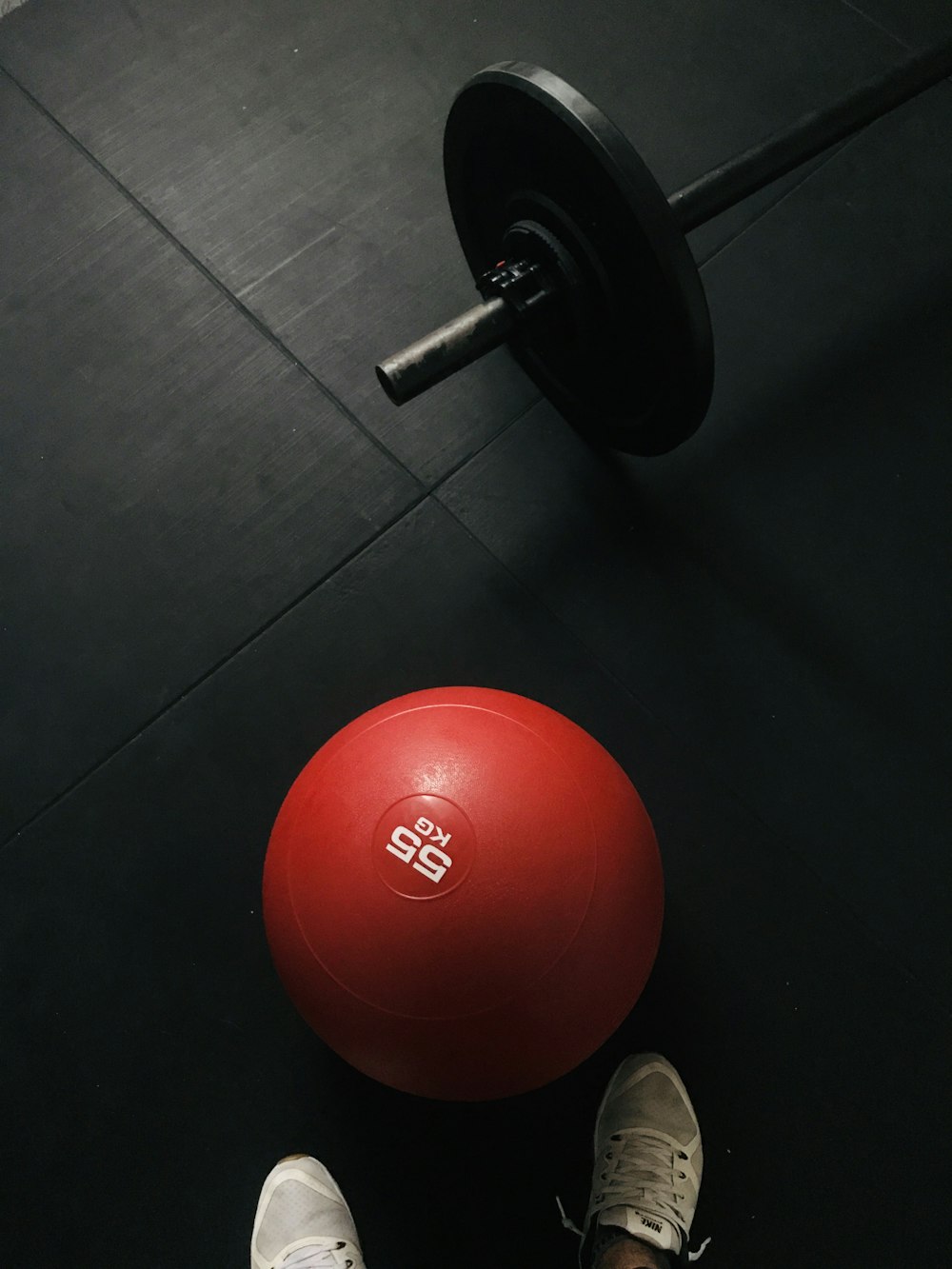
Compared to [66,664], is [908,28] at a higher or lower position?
lower

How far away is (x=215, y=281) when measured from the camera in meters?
2.17

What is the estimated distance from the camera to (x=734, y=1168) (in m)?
1.60

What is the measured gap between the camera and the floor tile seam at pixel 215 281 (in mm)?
2051

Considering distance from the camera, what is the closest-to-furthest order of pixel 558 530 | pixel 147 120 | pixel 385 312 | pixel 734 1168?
pixel 734 1168, pixel 558 530, pixel 385 312, pixel 147 120

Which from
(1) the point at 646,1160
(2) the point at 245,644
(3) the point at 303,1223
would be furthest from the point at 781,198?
(3) the point at 303,1223

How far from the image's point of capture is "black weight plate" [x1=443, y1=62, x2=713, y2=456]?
57.2 inches

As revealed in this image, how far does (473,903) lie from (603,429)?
3.42 feet

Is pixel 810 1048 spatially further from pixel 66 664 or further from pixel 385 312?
pixel 385 312

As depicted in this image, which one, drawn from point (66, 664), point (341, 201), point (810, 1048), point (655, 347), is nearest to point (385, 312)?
point (341, 201)

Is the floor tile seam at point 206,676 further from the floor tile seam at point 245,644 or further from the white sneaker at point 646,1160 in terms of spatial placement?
the white sneaker at point 646,1160

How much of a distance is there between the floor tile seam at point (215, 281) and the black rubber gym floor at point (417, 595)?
0.01 m

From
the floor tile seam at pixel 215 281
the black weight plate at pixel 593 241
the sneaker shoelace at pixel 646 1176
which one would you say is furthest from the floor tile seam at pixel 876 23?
the sneaker shoelace at pixel 646 1176

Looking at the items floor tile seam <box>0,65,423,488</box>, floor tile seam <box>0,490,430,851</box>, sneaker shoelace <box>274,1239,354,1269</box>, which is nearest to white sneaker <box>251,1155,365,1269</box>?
sneaker shoelace <box>274,1239,354,1269</box>

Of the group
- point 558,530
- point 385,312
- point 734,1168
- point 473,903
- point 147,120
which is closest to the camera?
point 473,903
